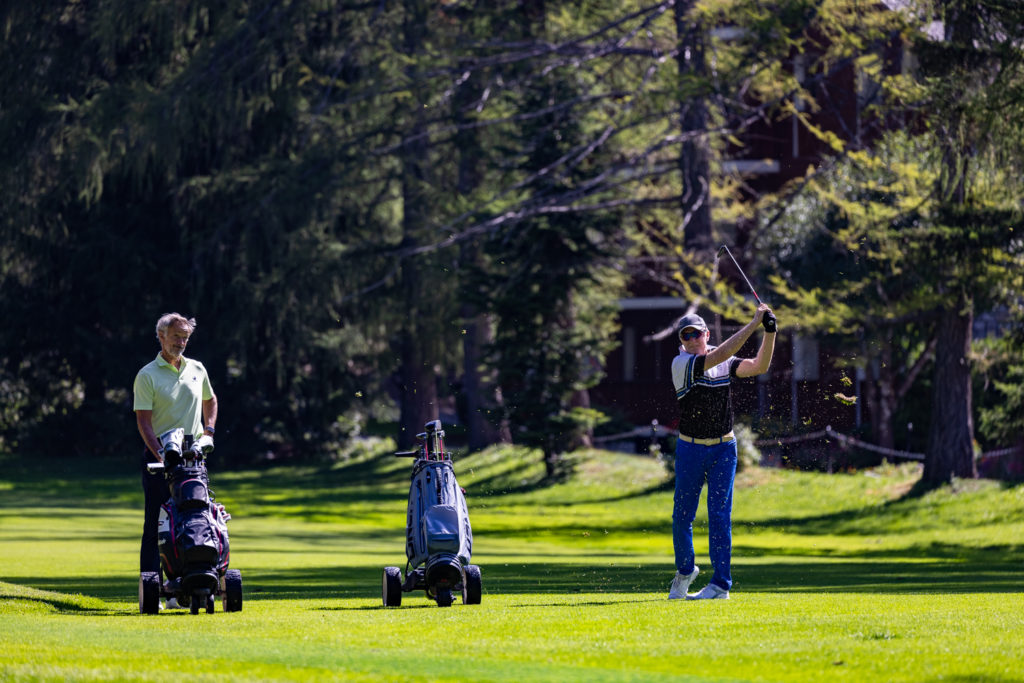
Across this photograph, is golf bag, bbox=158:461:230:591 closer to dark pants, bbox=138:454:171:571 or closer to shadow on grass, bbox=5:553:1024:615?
dark pants, bbox=138:454:171:571

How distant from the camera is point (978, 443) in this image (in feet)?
102

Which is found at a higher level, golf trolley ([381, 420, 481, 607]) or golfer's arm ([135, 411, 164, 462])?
golfer's arm ([135, 411, 164, 462])

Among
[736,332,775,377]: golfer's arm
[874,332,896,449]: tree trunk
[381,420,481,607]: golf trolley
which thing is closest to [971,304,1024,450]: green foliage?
[874,332,896,449]: tree trunk

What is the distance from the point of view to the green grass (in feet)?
25.9

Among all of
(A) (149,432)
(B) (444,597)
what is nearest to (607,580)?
(B) (444,597)

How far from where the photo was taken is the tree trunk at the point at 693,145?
2700 centimetres

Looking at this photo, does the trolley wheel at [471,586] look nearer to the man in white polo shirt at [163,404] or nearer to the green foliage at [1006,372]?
the man in white polo shirt at [163,404]

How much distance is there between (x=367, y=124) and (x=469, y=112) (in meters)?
4.04

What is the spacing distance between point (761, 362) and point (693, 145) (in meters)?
18.7

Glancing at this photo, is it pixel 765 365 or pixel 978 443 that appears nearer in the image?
pixel 765 365

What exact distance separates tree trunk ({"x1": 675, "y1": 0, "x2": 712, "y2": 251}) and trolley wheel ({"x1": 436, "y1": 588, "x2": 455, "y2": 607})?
1671 centimetres

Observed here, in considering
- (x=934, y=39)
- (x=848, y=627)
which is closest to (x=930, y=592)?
(x=848, y=627)

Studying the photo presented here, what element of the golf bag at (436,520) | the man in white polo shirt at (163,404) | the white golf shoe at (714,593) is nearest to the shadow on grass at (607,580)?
the man in white polo shirt at (163,404)

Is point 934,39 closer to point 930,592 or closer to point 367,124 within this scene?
point 930,592
